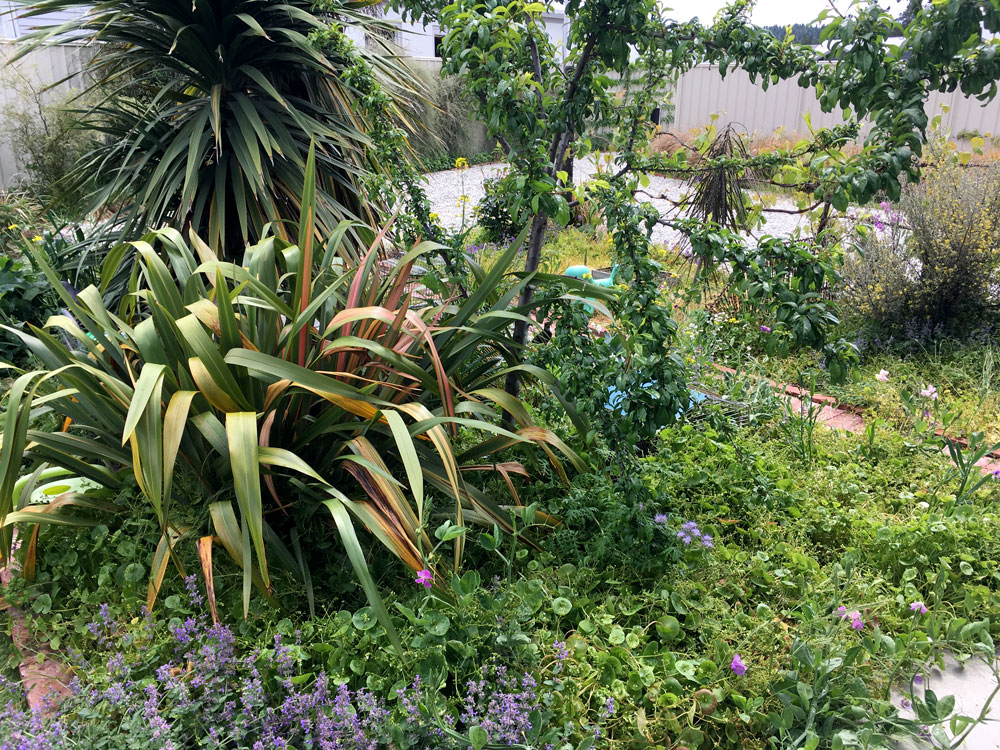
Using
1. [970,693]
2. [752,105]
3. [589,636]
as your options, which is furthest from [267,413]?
[752,105]

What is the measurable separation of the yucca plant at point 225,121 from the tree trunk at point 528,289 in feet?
3.18

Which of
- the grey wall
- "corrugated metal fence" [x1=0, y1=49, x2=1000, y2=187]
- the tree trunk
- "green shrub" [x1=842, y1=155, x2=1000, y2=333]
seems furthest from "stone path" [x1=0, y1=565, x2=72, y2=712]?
the grey wall

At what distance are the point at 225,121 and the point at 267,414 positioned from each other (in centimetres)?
217

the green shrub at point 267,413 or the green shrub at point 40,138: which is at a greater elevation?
the green shrub at point 40,138

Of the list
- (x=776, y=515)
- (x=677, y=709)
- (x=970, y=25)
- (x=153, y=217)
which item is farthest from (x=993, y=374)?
(x=153, y=217)

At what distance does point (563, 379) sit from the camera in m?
1.97

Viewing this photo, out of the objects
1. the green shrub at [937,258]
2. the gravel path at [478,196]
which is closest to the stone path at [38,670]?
the green shrub at [937,258]

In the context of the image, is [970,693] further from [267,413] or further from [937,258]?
[937,258]

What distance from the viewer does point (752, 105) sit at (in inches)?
507

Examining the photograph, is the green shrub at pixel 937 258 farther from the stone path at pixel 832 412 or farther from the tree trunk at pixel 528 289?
the tree trunk at pixel 528 289

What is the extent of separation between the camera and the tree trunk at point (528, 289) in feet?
7.55

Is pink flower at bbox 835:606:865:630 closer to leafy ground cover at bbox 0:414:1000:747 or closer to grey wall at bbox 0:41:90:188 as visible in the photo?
leafy ground cover at bbox 0:414:1000:747

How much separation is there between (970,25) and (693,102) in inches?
528

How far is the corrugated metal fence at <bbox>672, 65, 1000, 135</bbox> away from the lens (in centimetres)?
1090
